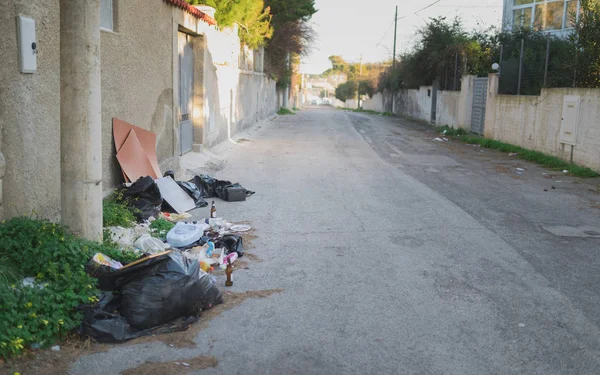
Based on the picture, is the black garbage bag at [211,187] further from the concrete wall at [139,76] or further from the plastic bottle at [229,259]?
the plastic bottle at [229,259]

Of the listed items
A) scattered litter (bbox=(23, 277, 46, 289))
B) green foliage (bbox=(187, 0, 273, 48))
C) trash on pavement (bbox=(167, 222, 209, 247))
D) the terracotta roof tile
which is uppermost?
green foliage (bbox=(187, 0, 273, 48))

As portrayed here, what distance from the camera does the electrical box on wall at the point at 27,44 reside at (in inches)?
210

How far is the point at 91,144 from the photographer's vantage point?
209 inches

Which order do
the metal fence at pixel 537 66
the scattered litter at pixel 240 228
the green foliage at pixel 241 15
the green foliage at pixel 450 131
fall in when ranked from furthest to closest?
the green foliage at pixel 450 131 < the green foliage at pixel 241 15 < the metal fence at pixel 537 66 < the scattered litter at pixel 240 228

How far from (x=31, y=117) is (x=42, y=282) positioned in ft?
6.55

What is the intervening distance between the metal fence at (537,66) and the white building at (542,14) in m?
3.11

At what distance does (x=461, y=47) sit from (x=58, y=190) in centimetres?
2407

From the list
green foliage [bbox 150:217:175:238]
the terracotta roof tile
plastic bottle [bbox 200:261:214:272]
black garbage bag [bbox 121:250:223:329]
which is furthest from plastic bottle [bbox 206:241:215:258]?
the terracotta roof tile

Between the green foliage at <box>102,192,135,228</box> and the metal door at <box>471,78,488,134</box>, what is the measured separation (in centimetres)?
1723

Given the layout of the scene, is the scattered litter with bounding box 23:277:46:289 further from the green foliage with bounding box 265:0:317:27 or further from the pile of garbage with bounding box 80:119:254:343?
the green foliage with bounding box 265:0:317:27

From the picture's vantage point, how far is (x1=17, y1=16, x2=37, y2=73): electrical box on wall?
17.5 feet

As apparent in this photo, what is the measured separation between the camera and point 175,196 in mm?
8812

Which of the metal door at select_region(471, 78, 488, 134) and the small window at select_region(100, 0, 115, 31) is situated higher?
the small window at select_region(100, 0, 115, 31)

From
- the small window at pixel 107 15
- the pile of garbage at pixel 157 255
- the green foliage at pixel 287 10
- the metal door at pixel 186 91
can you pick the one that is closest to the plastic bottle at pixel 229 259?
the pile of garbage at pixel 157 255
